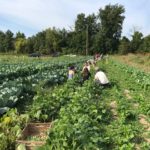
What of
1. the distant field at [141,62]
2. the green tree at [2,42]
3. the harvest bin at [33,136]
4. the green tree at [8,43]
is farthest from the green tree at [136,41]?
the harvest bin at [33,136]

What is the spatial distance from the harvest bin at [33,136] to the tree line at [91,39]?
68.7 meters

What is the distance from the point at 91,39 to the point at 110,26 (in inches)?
222

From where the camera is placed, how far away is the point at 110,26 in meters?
85.3

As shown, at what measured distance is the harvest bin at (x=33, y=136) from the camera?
7.49 meters

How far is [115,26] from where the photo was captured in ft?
280

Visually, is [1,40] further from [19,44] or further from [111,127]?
[111,127]

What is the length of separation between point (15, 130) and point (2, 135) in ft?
2.12

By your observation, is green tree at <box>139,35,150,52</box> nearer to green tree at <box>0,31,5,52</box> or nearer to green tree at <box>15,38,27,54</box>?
green tree at <box>15,38,27,54</box>

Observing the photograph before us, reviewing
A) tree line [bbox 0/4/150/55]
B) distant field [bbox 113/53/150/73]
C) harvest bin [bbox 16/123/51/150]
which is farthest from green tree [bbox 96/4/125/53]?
harvest bin [bbox 16/123/51/150]

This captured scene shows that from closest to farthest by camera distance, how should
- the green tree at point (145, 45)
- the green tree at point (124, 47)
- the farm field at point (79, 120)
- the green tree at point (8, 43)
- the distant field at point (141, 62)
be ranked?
the farm field at point (79, 120) < the distant field at point (141, 62) < the green tree at point (145, 45) < the green tree at point (124, 47) < the green tree at point (8, 43)

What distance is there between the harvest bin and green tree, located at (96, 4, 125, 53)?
72142 mm

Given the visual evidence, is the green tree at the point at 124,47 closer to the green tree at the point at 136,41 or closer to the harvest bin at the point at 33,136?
the green tree at the point at 136,41

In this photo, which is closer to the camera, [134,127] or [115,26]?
[134,127]

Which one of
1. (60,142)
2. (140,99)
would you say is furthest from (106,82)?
(60,142)
